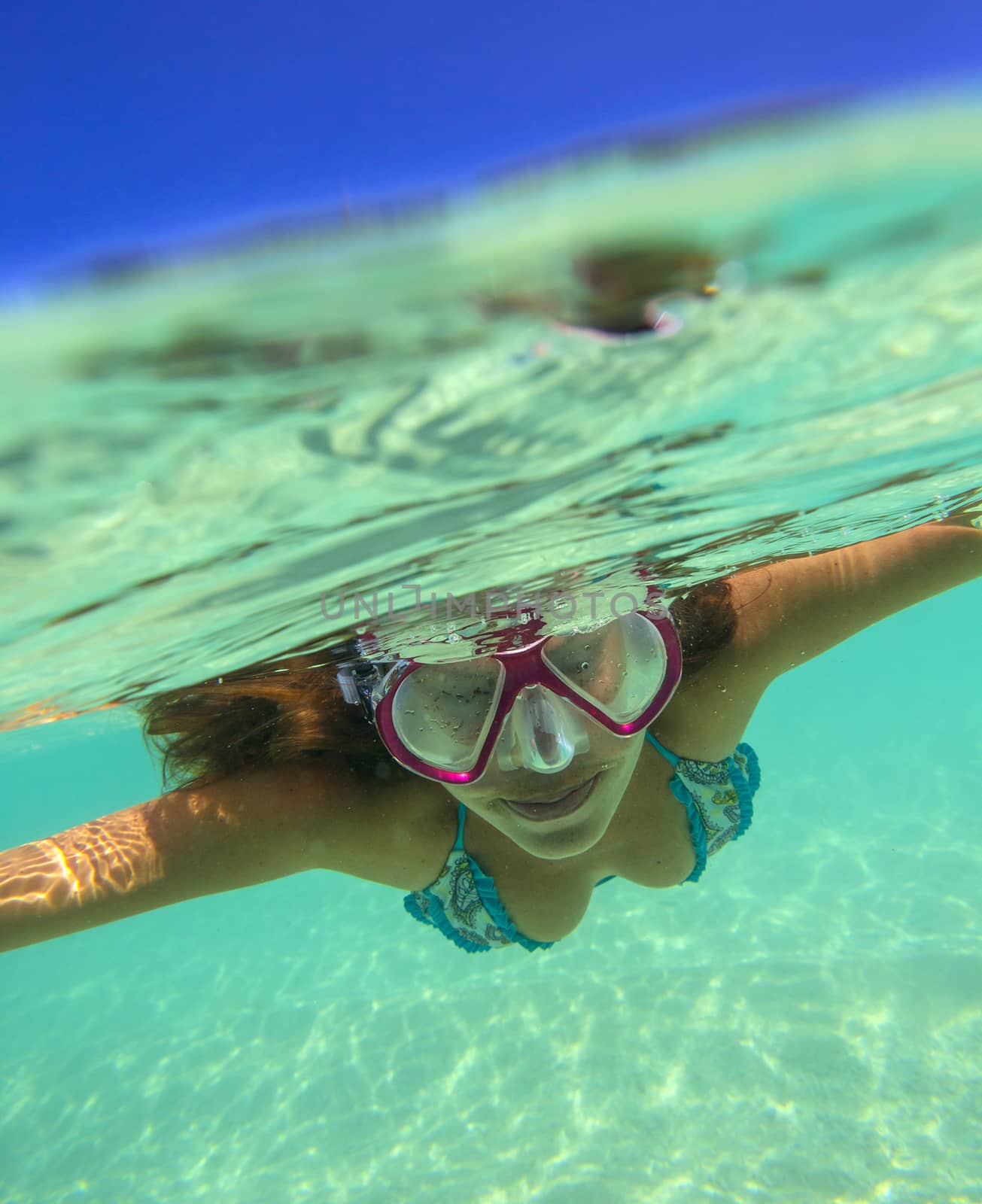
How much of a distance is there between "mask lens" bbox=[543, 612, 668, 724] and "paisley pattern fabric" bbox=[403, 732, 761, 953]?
92cm

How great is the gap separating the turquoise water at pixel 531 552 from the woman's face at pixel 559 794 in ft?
4.98

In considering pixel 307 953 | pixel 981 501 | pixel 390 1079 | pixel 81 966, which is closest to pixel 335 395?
pixel 981 501

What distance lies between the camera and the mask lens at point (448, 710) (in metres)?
4.36

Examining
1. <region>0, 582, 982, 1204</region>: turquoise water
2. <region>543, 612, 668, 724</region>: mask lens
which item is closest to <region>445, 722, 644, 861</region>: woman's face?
<region>543, 612, 668, 724</region>: mask lens

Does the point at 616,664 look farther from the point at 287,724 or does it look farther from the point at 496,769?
the point at 287,724

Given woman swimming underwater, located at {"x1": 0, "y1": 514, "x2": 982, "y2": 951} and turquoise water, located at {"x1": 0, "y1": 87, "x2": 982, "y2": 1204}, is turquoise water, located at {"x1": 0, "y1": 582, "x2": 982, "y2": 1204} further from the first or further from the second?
woman swimming underwater, located at {"x1": 0, "y1": 514, "x2": 982, "y2": 951}

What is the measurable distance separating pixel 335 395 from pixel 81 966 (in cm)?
2888

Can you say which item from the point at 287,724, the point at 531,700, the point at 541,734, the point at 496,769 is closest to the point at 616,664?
the point at 531,700

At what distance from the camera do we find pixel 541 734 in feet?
13.6

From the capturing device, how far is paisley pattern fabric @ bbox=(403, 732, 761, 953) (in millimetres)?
5180

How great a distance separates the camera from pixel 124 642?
5.70m

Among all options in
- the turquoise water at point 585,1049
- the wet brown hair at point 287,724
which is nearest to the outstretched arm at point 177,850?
the wet brown hair at point 287,724

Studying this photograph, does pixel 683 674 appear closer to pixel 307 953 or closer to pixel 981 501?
pixel 981 501

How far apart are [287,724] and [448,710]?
4.57 feet
